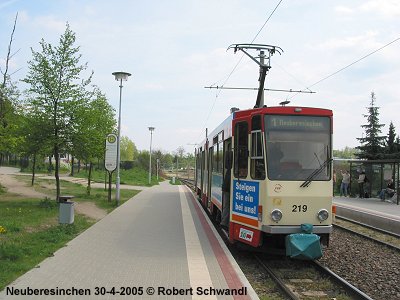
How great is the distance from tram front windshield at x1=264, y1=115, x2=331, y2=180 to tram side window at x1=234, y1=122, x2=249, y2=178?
691mm

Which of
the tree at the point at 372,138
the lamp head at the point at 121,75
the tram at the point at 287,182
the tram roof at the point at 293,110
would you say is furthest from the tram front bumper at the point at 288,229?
the tree at the point at 372,138

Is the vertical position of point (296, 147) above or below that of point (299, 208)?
above

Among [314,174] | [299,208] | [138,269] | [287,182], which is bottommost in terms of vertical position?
[138,269]

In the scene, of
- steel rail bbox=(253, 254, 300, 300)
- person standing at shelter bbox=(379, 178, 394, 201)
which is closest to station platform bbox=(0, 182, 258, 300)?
steel rail bbox=(253, 254, 300, 300)

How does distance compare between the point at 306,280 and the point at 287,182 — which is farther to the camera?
the point at 287,182

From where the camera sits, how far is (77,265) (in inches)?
304

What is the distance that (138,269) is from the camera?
7609mm

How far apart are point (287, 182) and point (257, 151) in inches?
34.4

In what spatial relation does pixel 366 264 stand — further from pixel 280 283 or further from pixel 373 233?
pixel 373 233

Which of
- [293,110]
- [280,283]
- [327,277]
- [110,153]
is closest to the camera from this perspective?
[280,283]

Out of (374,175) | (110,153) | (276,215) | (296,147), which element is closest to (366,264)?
(276,215)

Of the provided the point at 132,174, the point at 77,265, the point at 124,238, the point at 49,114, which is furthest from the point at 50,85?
the point at 132,174

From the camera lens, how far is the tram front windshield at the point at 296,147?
8898 mm

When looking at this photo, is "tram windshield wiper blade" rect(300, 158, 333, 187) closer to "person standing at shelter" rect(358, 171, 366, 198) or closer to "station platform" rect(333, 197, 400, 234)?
"station platform" rect(333, 197, 400, 234)
